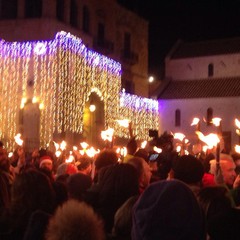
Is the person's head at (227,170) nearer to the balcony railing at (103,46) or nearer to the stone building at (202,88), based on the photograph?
the balcony railing at (103,46)

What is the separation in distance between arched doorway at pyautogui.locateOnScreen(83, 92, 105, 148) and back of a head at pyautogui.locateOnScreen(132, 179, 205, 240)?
28.3 metres

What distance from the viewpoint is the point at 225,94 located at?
4688 centimetres

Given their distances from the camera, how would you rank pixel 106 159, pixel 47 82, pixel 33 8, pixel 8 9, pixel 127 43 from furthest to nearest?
pixel 127 43
pixel 8 9
pixel 33 8
pixel 47 82
pixel 106 159

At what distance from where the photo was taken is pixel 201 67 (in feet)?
165

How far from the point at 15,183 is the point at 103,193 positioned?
3.35 ft

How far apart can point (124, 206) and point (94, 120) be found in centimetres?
2852

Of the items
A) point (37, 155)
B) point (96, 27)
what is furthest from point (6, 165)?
point (96, 27)

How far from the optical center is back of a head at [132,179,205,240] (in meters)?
3.60

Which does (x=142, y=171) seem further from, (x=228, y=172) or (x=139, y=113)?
(x=139, y=113)

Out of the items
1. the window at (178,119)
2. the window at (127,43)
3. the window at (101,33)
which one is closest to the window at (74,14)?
the window at (101,33)

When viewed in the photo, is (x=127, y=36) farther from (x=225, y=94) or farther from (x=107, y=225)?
(x=107, y=225)

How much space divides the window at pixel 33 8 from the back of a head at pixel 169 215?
30.3 meters

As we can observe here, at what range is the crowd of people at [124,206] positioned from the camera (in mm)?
3627

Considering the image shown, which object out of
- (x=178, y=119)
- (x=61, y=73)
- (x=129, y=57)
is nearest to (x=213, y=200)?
(x=61, y=73)
